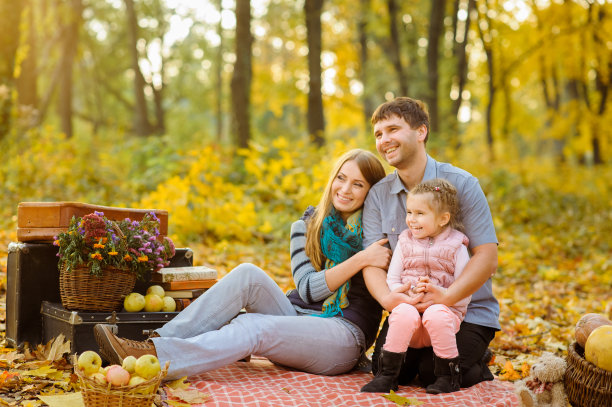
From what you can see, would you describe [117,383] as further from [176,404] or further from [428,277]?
[428,277]

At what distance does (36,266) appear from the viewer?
3.82 m

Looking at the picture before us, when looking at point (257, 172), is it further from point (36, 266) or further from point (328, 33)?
point (328, 33)

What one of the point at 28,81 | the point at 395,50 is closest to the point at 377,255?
the point at 28,81

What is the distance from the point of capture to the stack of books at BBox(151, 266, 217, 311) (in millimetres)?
4082

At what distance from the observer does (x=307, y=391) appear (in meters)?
3.40

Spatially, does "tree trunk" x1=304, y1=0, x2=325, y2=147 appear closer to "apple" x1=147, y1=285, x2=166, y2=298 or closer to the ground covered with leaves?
the ground covered with leaves

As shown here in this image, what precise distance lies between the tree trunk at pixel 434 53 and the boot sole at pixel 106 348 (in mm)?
13243

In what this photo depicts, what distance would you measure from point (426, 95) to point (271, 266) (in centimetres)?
987

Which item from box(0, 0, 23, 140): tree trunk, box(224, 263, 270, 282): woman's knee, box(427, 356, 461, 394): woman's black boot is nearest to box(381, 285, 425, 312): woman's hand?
box(427, 356, 461, 394): woman's black boot

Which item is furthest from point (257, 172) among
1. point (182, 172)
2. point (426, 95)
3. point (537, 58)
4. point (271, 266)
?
point (537, 58)

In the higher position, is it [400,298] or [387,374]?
[400,298]

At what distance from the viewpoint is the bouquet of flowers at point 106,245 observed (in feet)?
11.6

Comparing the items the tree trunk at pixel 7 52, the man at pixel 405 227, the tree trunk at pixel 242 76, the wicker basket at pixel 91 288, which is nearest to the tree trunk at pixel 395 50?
the tree trunk at pixel 242 76

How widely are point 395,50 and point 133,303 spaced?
13681mm
